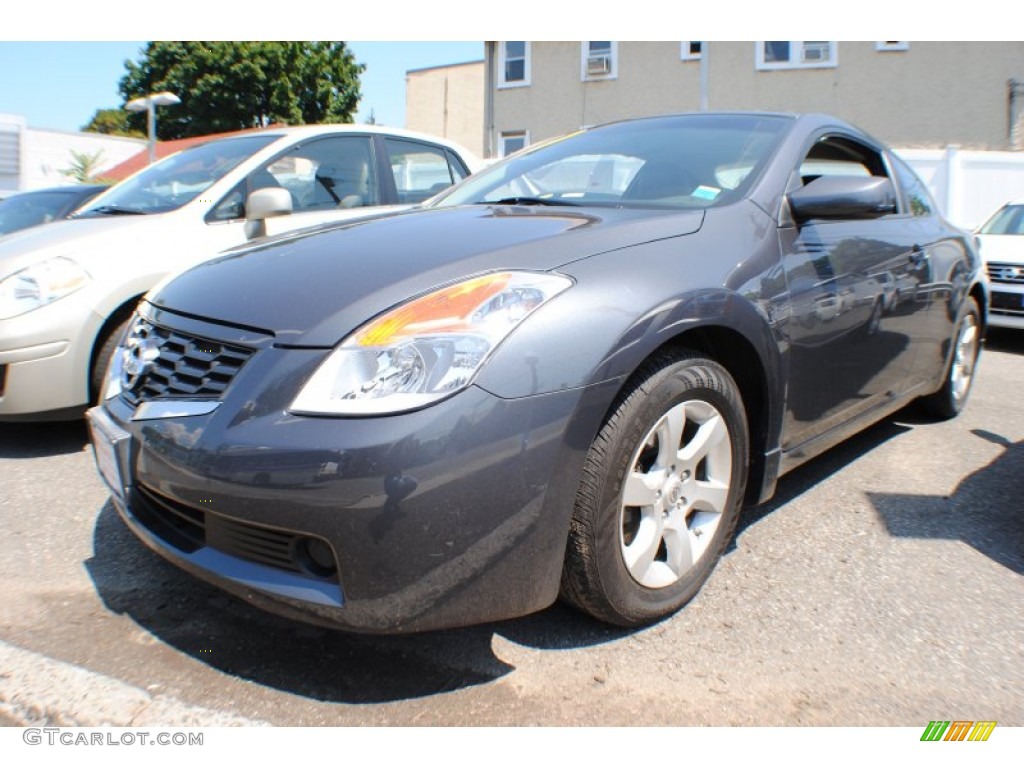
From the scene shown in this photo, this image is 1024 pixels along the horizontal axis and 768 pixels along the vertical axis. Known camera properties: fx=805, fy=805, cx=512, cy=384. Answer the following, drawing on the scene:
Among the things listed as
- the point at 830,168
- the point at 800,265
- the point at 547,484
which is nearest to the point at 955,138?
the point at 830,168

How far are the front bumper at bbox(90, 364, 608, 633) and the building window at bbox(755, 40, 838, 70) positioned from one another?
17.8m

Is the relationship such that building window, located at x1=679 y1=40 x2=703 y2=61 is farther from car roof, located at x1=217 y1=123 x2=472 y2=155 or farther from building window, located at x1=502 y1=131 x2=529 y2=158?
car roof, located at x1=217 y1=123 x2=472 y2=155

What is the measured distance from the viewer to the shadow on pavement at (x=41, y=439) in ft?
12.4

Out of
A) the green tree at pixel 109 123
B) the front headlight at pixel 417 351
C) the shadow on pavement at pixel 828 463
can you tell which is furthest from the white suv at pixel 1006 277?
the green tree at pixel 109 123

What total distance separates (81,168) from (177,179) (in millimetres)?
28099

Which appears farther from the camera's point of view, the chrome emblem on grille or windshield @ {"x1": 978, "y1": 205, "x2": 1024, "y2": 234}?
windshield @ {"x1": 978, "y1": 205, "x2": 1024, "y2": 234}

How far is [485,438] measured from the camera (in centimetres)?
176

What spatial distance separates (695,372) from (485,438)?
745 millimetres

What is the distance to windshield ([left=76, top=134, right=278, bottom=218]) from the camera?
14.3ft

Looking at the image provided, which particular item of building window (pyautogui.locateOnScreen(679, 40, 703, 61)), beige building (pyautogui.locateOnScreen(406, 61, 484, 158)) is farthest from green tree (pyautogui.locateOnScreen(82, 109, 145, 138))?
building window (pyautogui.locateOnScreen(679, 40, 703, 61))

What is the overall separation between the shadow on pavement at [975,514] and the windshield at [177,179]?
12.1 ft

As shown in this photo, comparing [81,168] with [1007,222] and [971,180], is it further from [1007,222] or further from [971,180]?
[1007,222]

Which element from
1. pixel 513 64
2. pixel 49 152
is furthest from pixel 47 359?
pixel 49 152
